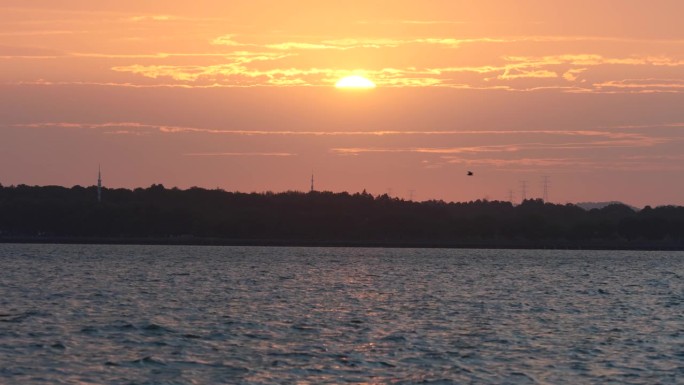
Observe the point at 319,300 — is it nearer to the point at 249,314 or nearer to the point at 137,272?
the point at 249,314

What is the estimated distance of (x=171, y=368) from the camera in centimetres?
4962

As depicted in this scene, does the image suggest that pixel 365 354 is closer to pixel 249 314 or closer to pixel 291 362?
pixel 291 362

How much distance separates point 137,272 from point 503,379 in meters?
104

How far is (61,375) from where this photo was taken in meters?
47.0

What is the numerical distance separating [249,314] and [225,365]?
25870 mm

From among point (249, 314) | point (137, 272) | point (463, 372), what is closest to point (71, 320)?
point (249, 314)

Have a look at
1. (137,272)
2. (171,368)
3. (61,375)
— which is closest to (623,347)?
(171,368)

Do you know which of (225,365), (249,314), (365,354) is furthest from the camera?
(249,314)

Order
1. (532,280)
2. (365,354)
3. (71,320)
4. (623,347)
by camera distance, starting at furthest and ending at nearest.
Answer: (532,280) → (71,320) → (623,347) → (365,354)

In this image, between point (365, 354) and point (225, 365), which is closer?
point (225, 365)

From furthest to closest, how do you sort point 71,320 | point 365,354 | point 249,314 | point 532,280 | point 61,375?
1. point 532,280
2. point 249,314
3. point 71,320
4. point 365,354
5. point 61,375

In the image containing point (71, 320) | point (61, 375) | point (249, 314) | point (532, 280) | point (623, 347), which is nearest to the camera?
point (61, 375)

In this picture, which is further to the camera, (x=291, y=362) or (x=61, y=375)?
(x=291, y=362)

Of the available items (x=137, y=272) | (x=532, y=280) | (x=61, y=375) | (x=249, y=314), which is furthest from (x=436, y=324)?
(x=137, y=272)
